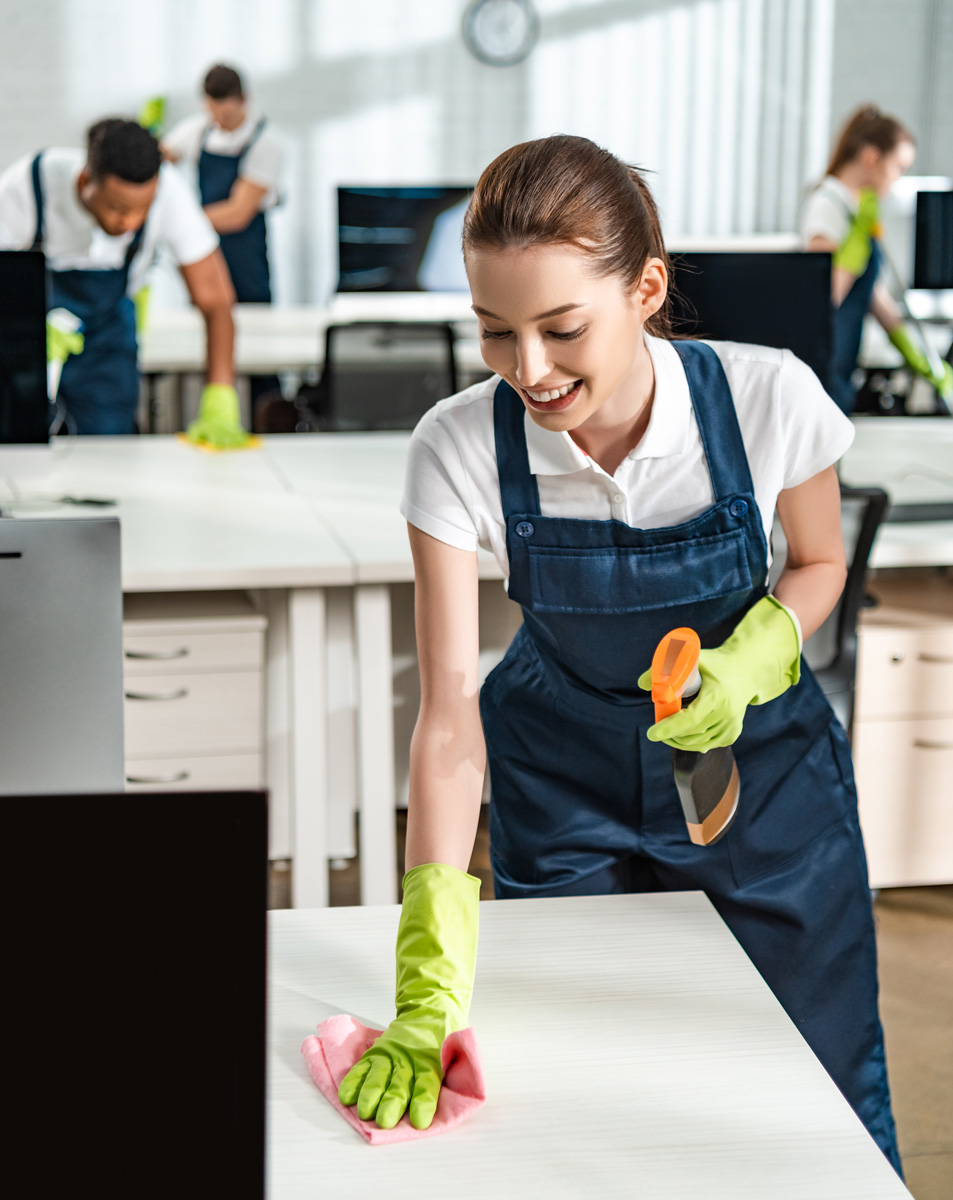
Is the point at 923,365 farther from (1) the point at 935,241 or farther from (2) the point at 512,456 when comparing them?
(2) the point at 512,456

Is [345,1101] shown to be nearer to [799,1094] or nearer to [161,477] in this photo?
[799,1094]

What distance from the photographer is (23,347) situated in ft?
7.57

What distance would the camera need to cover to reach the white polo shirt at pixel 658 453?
1.23 metres

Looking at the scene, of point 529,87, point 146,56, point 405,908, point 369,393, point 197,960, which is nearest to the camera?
point 197,960

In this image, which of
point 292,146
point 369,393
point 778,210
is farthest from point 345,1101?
point 778,210

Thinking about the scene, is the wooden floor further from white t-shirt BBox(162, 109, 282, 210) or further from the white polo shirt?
white t-shirt BBox(162, 109, 282, 210)

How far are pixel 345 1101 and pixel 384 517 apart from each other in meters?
1.61

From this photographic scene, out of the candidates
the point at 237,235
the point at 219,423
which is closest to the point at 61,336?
the point at 219,423

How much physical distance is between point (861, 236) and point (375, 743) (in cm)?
256

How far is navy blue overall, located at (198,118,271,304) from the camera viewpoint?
20.5 ft

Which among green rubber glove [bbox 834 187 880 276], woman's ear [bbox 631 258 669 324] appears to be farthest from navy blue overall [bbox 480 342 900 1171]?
green rubber glove [bbox 834 187 880 276]

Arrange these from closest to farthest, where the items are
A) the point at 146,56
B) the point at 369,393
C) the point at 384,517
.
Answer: the point at 384,517
the point at 369,393
the point at 146,56

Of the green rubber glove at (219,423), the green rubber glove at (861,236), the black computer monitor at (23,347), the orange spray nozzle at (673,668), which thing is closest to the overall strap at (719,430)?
the orange spray nozzle at (673,668)

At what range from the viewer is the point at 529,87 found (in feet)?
23.4
